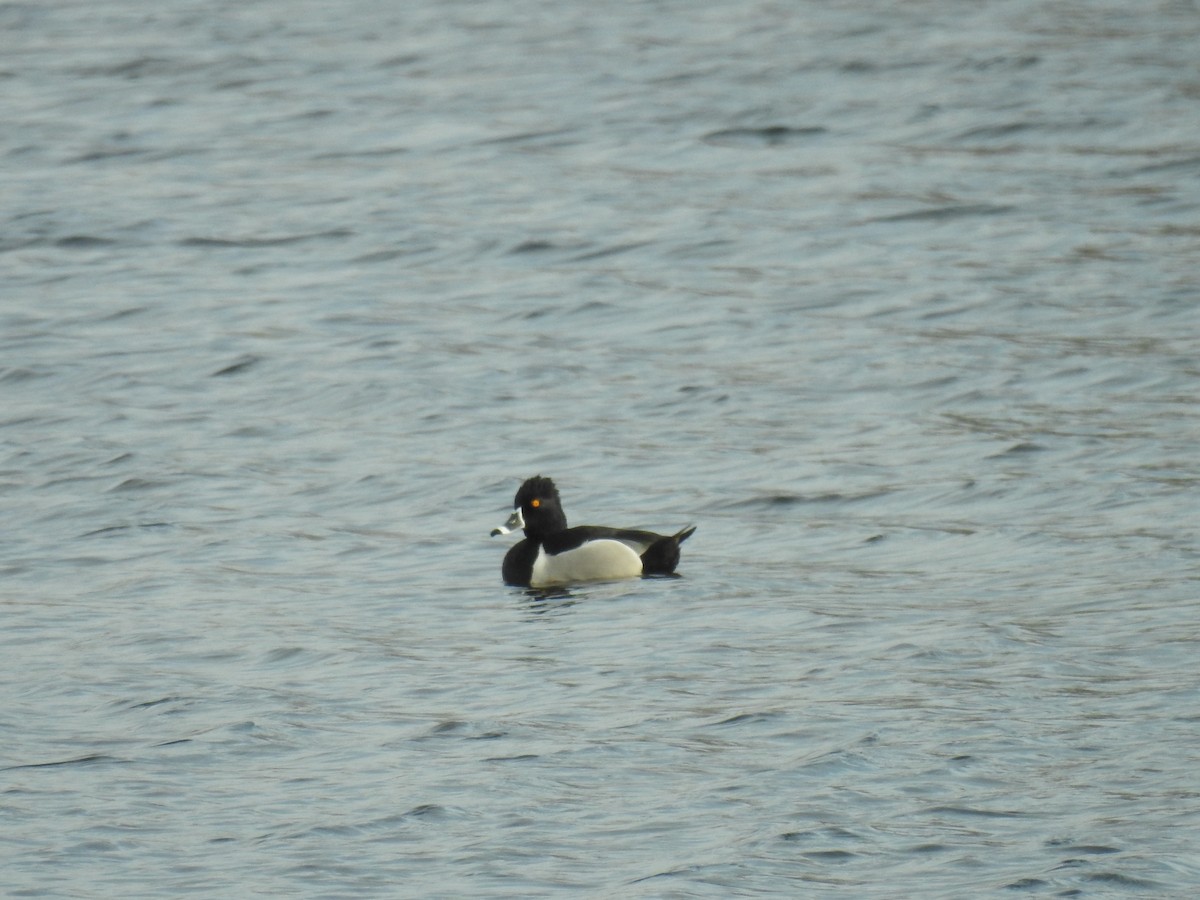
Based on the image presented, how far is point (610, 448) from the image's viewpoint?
49.0ft

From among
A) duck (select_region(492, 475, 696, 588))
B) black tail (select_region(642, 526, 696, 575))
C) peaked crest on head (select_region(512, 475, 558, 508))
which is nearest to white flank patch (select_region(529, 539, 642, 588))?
duck (select_region(492, 475, 696, 588))

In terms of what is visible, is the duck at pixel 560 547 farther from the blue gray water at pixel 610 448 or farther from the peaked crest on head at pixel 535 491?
the blue gray water at pixel 610 448

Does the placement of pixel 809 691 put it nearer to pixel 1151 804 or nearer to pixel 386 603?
pixel 1151 804

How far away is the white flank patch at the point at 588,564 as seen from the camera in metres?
12.4

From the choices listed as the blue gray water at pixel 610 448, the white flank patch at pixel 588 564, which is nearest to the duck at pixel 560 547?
the white flank patch at pixel 588 564

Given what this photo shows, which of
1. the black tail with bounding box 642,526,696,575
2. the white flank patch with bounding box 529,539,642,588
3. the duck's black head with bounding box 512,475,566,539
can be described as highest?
the duck's black head with bounding box 512,475,566,539

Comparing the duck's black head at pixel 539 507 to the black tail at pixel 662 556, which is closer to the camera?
the black tail at pixel 662 556

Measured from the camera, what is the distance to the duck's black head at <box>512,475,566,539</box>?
12.7 meters

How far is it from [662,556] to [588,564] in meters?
0.76

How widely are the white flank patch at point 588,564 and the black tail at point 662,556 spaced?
5.0 inches

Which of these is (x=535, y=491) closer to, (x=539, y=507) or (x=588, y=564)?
(x=539, y=507)

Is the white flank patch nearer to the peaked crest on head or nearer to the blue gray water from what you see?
the blue gray water

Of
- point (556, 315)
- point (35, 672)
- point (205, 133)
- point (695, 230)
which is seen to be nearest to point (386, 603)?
point (35, 672)

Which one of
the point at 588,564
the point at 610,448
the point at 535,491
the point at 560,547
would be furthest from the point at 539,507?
the point at 610,448
